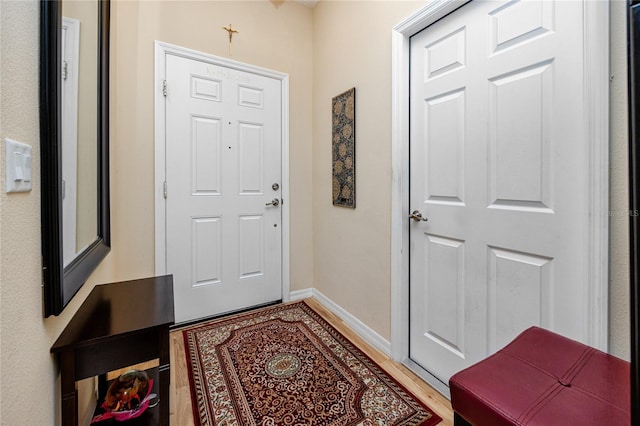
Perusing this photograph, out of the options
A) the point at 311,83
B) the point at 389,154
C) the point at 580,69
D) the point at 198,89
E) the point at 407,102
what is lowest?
the point at 389,154

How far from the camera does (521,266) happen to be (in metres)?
1.22

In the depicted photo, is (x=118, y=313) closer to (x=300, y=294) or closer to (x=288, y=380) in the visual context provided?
(x=288, y=380)

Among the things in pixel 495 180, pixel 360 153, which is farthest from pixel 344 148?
pixel 495 180

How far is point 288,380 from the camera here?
61.6 inches

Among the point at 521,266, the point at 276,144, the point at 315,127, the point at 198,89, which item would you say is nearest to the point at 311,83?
the point at 315,127

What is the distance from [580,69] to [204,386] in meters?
2.17

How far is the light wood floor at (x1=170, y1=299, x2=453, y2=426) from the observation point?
4.37 ft

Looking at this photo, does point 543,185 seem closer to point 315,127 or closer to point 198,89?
point 315,127

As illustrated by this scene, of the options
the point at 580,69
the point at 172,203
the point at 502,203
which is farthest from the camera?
the point at 172,203

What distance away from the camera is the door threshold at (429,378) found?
4.87 ft

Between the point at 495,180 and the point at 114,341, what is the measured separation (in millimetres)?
1624

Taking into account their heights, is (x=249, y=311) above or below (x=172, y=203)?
below

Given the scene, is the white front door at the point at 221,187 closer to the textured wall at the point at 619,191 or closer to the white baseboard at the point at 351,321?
the white baseboard at the point at 351,321

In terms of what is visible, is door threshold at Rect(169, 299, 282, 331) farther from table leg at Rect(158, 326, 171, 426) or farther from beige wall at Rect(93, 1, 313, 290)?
table leg at Rect(158, 326, 171, 426)
